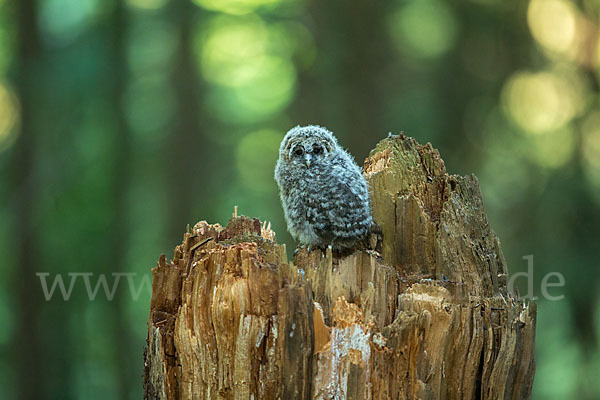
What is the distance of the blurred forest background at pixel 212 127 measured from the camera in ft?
21.1

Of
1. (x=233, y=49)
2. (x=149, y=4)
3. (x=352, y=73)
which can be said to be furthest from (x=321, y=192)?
(x=149, y=4)

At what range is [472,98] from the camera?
676cm

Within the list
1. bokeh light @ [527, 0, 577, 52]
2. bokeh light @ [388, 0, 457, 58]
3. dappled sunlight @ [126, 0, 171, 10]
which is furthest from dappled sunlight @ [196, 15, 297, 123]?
bokeh light @ [527, 0, 577, 52]

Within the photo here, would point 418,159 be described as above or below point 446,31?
below

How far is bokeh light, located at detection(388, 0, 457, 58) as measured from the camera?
22.4ft

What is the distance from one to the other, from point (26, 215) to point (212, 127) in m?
2.82

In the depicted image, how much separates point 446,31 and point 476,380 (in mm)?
5639

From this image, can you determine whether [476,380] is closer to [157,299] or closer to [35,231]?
[157,299]

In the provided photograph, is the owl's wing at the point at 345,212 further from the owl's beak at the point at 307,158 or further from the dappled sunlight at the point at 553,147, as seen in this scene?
the dappled sunlight at the point at 553,147

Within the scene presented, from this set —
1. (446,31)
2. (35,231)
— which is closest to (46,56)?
(35,231)

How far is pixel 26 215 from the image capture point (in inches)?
254

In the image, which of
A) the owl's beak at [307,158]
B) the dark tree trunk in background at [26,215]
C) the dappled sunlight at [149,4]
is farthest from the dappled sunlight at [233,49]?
the owl's beak at [307,158]

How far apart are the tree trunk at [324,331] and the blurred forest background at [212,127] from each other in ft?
12.3

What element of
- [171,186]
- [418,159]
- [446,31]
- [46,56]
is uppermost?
[446,31]
